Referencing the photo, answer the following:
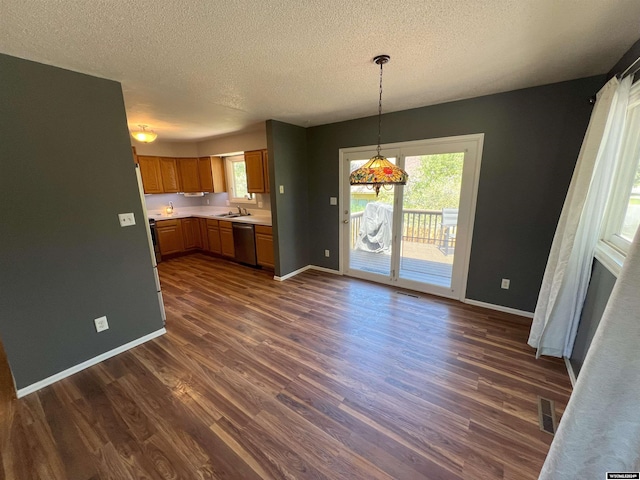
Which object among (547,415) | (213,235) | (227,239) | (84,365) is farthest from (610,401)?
(213,235)

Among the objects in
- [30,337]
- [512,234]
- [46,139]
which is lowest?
[30,337]

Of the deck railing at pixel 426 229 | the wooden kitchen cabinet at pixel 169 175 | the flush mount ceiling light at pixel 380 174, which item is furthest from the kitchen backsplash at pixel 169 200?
the flush mount ceiling light at pixel 380 174

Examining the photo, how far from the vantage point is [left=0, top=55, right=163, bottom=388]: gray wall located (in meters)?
1.75

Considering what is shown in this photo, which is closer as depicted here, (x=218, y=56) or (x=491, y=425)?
(x=491, y=425)

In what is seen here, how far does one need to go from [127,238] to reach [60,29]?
4.87 ft

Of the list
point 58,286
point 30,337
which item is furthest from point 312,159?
point 30,337

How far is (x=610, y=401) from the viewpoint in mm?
882

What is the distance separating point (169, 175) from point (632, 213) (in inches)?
252

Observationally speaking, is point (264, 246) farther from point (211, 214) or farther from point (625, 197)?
point (625, 197)

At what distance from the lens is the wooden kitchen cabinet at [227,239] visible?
15.7 feet

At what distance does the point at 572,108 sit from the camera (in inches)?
91.0

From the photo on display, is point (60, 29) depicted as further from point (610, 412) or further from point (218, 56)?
point (610, 412)

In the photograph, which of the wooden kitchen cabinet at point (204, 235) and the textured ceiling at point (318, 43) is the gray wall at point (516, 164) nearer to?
the textured ceiling at point (318, 43)

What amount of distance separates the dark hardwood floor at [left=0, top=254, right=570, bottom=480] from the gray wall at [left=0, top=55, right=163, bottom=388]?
38cm
